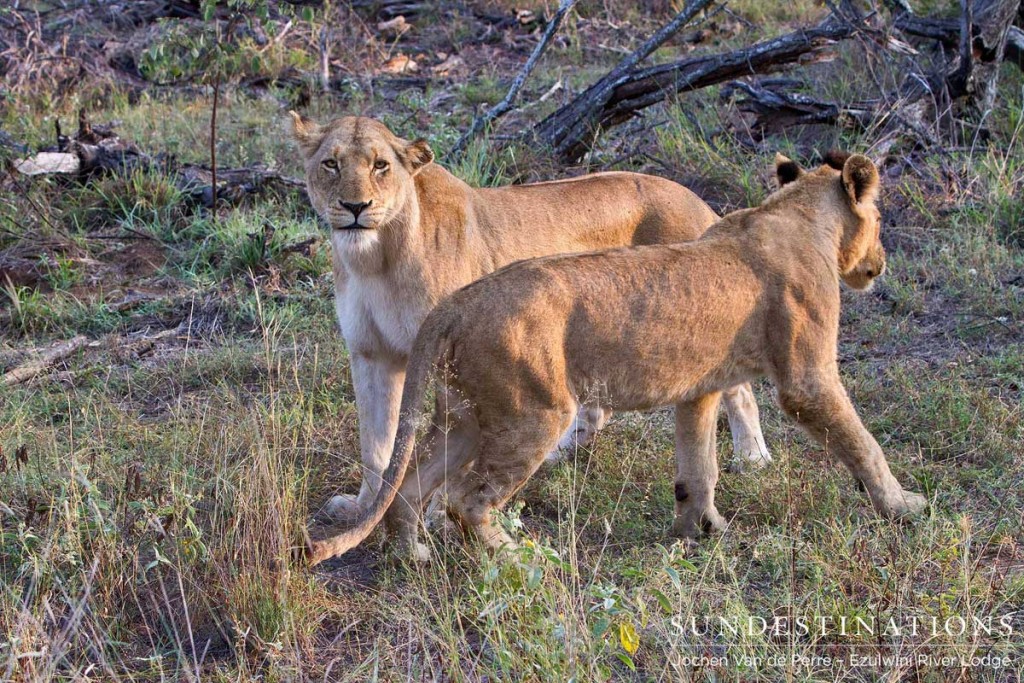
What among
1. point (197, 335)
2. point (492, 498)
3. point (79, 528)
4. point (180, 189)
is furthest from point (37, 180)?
point (492, 498)

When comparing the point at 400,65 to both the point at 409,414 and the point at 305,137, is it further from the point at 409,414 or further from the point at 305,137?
the point at 409,414

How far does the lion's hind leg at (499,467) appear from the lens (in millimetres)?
3977

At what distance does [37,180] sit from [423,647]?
19.1 ft

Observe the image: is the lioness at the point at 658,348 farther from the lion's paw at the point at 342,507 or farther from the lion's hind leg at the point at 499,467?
the lion's paw at the point at 342,507

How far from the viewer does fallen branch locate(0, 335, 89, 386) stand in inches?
243

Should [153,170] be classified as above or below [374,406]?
below

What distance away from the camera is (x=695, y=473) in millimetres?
4480

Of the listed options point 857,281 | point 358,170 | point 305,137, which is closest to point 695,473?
point 857,281

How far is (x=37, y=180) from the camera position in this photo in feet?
27.0

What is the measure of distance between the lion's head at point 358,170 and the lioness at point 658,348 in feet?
2.51

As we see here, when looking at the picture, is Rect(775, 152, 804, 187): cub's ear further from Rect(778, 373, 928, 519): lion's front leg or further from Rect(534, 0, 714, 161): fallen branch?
Rect(534, 0, 714, 161): fallen branch

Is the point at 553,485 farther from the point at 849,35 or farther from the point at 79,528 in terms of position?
the point at 849,35

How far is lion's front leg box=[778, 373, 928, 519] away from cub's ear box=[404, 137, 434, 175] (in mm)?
1636

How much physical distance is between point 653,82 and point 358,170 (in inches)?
166
